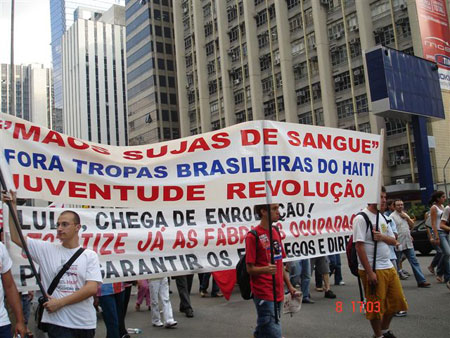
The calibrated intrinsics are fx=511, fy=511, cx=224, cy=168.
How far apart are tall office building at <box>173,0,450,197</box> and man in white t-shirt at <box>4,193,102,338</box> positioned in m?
37.8

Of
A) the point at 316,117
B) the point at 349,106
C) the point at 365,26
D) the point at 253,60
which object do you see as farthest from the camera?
the point at 253,60

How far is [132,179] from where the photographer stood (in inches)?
192

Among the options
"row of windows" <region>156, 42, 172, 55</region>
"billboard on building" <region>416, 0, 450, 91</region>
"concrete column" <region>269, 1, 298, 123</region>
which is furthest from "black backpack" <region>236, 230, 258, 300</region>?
"row of windows" <region>156, 42, 172, 55</region>

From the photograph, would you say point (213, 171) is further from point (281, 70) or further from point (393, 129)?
point (281, 70)

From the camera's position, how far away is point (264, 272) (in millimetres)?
4633

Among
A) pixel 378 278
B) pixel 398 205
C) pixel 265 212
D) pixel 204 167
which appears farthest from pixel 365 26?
pixel 265 212

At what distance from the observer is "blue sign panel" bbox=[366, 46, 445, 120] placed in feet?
92.3

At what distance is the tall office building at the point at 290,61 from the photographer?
42281 millimetres

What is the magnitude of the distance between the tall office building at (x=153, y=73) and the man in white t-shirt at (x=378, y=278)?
63487 mm

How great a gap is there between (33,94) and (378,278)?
128 metres

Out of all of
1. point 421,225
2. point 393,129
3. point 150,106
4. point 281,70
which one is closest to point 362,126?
point 393,129

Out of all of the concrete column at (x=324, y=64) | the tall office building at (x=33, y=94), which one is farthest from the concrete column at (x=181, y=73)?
the tall office building at (x=33, y=94)

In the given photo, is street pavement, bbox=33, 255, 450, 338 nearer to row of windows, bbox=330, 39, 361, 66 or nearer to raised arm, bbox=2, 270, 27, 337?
raised arm, bbox=2, 270, 27, 337

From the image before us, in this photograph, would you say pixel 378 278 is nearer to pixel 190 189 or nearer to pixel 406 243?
pixel 190 189
